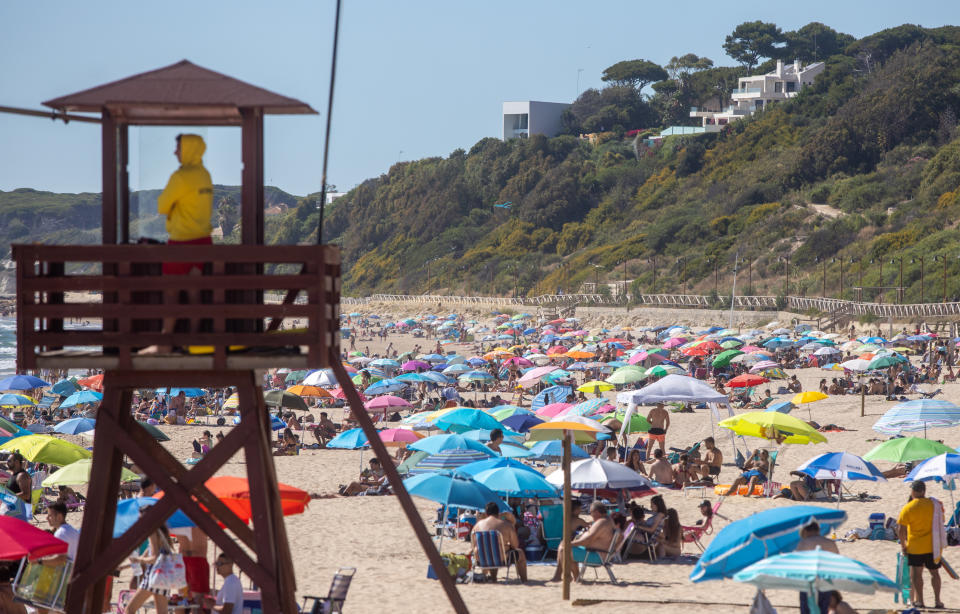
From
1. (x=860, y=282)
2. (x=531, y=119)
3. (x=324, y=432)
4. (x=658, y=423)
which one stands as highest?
(x=531, y=119)

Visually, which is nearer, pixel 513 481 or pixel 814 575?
pixel 814 575

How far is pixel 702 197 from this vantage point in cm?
7450

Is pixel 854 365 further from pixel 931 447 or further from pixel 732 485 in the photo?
pixel 931 447

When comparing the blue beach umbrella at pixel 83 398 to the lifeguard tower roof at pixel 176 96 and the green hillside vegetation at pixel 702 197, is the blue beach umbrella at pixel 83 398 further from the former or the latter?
the green hillside vegetation at pixel 702 197

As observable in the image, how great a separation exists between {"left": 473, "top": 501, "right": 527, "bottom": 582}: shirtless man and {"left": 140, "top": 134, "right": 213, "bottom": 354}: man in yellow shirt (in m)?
4.78

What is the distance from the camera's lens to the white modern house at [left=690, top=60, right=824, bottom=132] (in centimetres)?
9238

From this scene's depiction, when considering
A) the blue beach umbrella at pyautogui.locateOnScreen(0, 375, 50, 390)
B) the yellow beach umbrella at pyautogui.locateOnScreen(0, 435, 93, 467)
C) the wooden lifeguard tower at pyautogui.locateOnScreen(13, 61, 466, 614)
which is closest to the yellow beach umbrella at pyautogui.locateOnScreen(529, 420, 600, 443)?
the yellow beach umbrella at pyautogui.locateOnScreen(0, 435, 93, 467)

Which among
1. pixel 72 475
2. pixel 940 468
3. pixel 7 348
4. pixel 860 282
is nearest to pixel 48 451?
pixel 72 475

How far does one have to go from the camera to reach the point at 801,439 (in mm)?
12812

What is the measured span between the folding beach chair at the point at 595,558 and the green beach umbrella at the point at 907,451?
3.12 m

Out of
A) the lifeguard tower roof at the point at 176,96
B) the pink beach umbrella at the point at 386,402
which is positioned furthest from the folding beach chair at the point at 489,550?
the pink beach umbrella at the point at 386,402

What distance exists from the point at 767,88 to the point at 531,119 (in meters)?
22.2

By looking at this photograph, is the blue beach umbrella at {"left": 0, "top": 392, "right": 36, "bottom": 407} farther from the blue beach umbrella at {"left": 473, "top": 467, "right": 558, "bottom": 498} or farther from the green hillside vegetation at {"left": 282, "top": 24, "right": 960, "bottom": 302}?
the green hillside vegetation at {"left": 282, "top": 24, "right": 960, "bottom": 302}

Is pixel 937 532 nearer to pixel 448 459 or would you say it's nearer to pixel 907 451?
pixel 907 451
